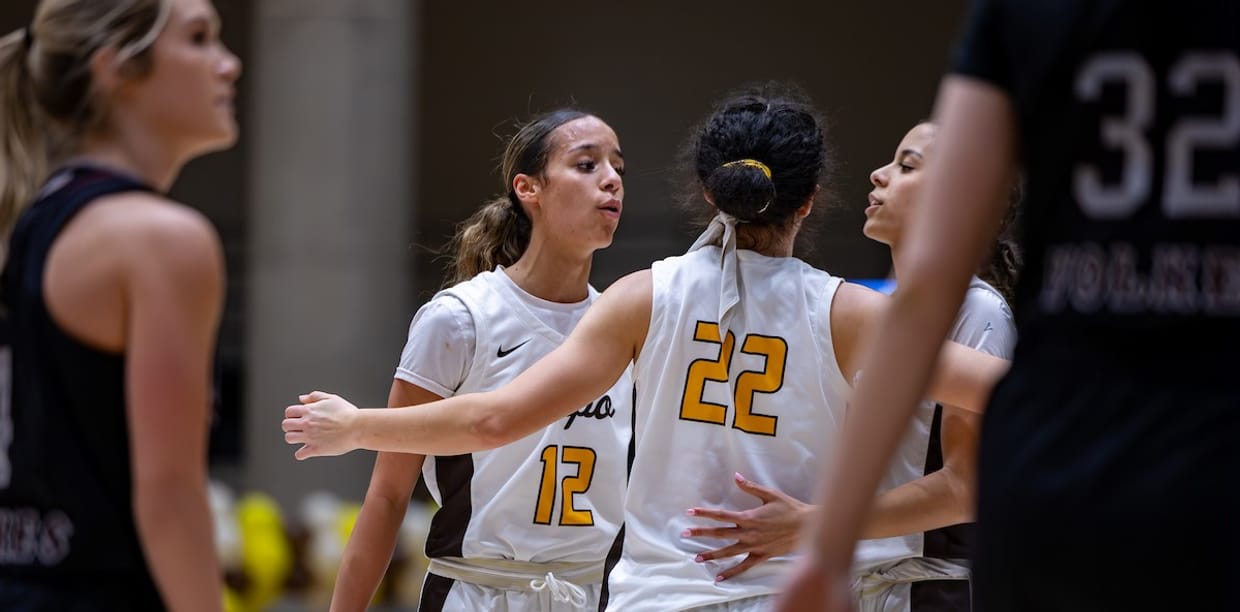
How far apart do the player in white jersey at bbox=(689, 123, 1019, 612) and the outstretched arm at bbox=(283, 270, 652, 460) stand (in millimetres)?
315

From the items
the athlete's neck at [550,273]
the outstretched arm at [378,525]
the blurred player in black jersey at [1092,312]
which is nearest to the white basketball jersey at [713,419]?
the outstretched arm at [378,525]

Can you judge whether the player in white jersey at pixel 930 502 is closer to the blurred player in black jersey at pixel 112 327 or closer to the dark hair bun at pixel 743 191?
the dark hair bun at pixel 743 191

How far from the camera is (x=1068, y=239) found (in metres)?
1.52

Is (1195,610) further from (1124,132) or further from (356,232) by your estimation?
(356,232)

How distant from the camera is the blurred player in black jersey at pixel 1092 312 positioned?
141cm

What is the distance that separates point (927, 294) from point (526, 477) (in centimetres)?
220

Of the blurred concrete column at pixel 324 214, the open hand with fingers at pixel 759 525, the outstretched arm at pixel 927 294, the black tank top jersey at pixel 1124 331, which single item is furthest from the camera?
the blurred concrete column at pixel 324 214

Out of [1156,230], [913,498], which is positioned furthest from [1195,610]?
[913,498]

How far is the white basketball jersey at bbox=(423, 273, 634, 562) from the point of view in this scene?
3631mm

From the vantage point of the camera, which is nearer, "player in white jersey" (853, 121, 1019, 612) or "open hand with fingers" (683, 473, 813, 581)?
"open hand with fingers" (683, 473, 813, 581)

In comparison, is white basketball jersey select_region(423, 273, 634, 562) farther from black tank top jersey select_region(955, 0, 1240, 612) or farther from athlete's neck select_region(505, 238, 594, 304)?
black tank top jersey select_region(955, 0, 1240, 612)

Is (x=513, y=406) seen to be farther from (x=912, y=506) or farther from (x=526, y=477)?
(x=526, y=477)

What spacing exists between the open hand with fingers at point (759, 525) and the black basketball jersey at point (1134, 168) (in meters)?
1.23

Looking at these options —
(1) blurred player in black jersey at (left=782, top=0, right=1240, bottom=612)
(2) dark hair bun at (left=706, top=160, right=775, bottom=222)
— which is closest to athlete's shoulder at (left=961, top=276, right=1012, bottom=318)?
(2) dark hair bun at (left=706, top=160, right=775, bottom=222)
